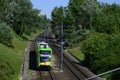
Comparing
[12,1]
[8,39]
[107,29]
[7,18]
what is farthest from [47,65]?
[12,1]

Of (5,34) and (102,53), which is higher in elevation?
(5,34)

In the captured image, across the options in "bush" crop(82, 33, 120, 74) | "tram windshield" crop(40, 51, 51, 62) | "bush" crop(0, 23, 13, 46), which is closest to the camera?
"bush" crop(82, 33, 120, 74)

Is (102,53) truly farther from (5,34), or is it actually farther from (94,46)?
(5,34)

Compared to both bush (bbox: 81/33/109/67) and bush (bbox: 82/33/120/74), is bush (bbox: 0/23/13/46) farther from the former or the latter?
bush (bbox: 81/33/109/67)

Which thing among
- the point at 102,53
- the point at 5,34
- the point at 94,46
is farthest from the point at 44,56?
the point at 5,34

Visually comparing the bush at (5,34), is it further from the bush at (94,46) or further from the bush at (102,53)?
the bush at (94,46)

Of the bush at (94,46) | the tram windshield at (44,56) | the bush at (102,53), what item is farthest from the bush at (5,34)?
the tram windshield at (44,56)

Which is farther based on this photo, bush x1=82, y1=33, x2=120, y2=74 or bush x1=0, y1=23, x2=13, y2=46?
bush x1=0, y1=23, x2=13, y2=46

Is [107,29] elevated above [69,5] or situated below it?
below

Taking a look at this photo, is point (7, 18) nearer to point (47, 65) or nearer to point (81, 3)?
point (81, 3)

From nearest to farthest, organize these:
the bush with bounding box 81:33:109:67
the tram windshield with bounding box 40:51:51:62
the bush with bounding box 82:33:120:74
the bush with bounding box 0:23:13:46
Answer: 1. the bush with bounding box 82:33:120:74
2. the tram windshield with bounding box 40:51:51:62
3. the bush with bounding box 81:33:109:67
4. the bush with bounding box 0:23:13:46

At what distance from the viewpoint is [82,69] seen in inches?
2076

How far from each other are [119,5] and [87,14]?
11.9 meters

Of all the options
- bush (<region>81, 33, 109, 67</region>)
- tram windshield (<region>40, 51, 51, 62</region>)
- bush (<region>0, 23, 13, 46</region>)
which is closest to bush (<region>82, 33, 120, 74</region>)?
bush (<region>81, 33, 109, 67</region>)
